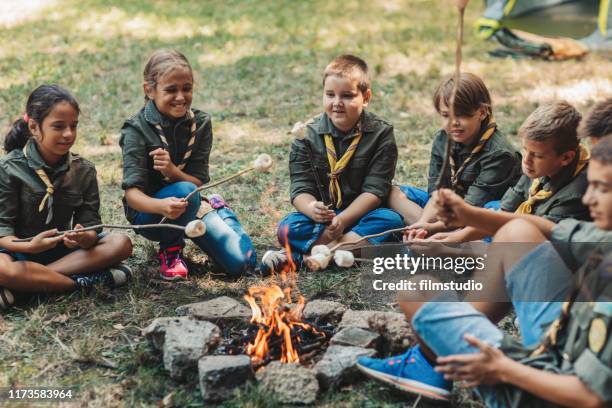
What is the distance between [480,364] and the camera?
2262mm

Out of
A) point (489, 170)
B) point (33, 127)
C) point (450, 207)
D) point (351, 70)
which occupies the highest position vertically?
point (351, 70)

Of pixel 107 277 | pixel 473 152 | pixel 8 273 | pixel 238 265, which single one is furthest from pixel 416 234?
pixel 8 273

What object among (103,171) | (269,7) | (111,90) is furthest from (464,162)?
(269,7)

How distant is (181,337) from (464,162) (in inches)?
75.1

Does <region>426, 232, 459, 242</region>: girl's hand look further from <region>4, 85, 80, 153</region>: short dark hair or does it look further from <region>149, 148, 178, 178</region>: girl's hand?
<region>4, 85, 80, 153</region>: short dark hair

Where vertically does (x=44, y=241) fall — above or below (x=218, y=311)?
above

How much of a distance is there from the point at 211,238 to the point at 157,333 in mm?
1023

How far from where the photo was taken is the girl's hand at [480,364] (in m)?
2.26

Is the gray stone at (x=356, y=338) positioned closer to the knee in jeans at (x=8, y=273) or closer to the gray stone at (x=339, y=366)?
the gray stone at (x=339, y=366)

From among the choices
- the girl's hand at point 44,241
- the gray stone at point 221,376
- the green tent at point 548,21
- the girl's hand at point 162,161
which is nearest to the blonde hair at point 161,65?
the girl's hand at point 162,161

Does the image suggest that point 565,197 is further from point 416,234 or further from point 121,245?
point 121,245

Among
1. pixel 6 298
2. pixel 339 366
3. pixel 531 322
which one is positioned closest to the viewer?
pixel 531 322

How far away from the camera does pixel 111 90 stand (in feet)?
24.1

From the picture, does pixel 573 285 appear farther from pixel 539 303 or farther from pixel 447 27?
pixel 447 27
